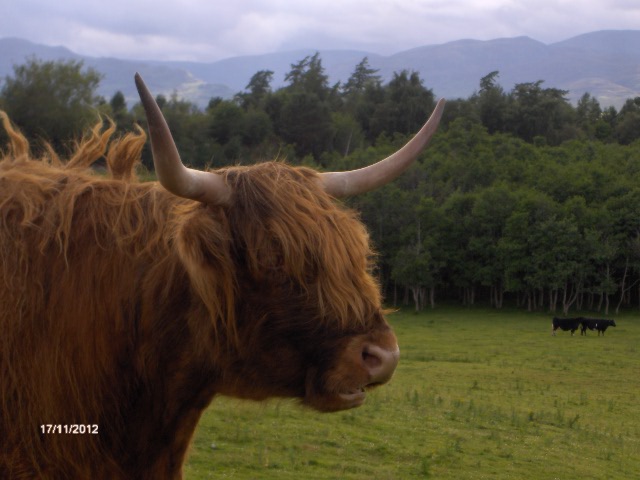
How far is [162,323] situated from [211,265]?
31cm

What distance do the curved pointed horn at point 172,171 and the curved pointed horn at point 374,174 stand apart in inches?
22.1

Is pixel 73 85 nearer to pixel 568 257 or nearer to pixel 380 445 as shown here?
pixel 380 445

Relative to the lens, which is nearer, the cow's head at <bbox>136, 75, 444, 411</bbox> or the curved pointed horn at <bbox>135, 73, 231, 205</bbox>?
the curved pointed horn at <bbox>135, 73, 231, 205</bbox>

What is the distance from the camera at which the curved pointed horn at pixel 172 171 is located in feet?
9.14

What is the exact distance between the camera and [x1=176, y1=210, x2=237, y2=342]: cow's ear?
313 cm

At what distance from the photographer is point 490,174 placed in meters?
64.5

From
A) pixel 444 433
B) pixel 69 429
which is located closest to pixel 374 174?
pixel 69 429

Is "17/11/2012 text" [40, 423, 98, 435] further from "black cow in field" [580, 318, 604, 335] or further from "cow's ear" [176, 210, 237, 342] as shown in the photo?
"black cow in field" [580, 318, 604, 335]

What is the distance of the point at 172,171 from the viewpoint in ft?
9.66

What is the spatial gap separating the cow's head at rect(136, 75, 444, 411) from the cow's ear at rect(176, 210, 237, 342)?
20 mm

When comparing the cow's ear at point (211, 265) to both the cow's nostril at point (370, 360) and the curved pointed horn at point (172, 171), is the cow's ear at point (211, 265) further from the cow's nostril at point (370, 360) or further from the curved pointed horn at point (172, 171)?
the cow's nostril at point (370, 360)

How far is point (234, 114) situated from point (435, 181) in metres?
16.8

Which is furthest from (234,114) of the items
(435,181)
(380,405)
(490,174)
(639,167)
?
(380,405)

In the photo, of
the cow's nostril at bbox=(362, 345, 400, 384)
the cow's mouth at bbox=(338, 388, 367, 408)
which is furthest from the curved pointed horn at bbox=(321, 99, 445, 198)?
the cow's mouth at bbox=(338, 388, 367, 408)
